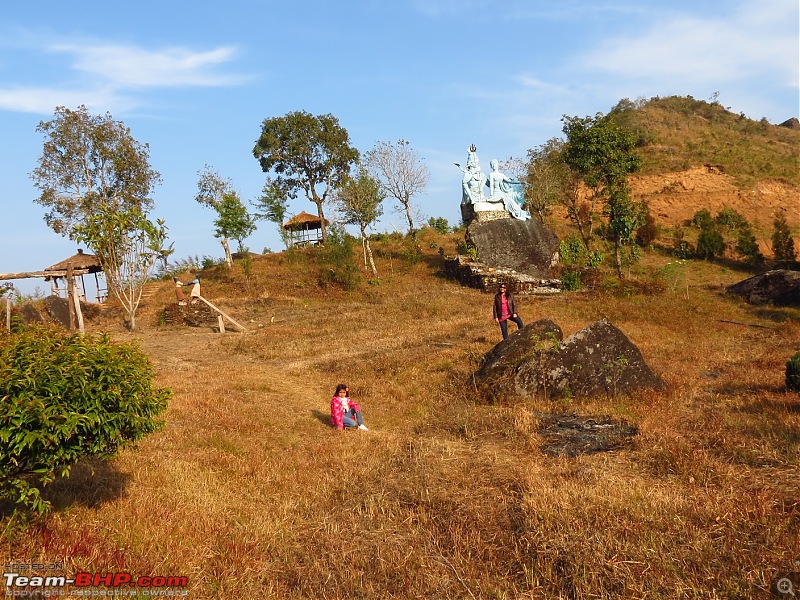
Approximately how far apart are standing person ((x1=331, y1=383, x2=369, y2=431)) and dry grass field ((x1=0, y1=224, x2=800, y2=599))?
1.08 ft

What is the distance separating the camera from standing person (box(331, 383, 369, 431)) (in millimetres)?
8484

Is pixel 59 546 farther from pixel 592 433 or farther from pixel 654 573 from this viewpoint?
pixel 592 433

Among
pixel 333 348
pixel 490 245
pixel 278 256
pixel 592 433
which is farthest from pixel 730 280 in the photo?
pixel 278 256

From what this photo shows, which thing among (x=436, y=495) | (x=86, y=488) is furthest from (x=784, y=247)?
(x=86, y=488)

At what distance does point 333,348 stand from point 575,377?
7.43m

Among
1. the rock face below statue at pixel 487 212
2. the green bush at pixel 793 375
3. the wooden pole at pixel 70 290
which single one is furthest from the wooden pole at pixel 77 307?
the green bush at pixel 793 375

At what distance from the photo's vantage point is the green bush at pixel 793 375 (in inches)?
343

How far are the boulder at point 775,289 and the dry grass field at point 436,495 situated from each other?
385 inches

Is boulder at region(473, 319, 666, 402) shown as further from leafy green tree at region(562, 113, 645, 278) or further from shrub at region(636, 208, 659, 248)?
shrub at region(636, 208, 659, 248)

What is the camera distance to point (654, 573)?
3.89 metres

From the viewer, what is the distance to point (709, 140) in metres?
56.4

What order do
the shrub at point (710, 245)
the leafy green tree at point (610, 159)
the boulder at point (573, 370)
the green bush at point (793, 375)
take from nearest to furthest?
1. the green bush at point (793, 375)
2. the boulder at point (573, 370)
3. the leafy green tree at point (610, 159)
4. the shrub at point (710, 245)

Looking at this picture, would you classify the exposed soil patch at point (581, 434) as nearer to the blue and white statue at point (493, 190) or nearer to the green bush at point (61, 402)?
the green bush at point (61, 402)

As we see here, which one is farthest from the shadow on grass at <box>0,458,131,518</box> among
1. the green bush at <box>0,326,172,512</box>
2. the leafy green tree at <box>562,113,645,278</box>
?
the leafy green tree at <box>562,113,645,278</box>
